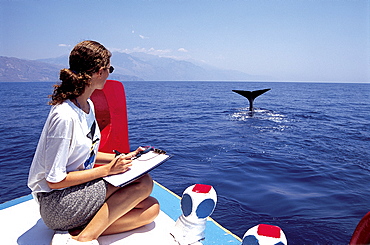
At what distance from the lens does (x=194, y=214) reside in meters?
2.51

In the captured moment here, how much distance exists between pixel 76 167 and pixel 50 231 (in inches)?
32.0

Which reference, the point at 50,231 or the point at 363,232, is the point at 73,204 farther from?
the point at 363,232

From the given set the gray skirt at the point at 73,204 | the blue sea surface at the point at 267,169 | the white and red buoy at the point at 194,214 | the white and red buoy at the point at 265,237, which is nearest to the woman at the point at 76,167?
the gray skirt at the point at 73,204

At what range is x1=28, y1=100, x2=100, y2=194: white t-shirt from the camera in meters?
1.96

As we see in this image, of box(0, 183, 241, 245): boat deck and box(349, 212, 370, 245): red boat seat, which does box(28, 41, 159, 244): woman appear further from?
box(349, 212, 370, 245): red boat seat

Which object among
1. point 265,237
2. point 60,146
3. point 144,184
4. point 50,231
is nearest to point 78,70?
point 60,146

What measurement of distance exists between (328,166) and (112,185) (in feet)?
21.0

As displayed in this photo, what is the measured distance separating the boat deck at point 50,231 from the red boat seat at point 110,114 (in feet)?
2.94

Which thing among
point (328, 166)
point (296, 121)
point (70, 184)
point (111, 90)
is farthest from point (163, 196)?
point (296, 121)

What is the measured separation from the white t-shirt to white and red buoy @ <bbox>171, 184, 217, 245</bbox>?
3.12ft

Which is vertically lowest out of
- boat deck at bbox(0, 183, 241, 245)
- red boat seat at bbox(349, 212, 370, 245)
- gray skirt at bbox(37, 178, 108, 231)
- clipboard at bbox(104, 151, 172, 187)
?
boat deck at bbox(0, 183, 241, 245)

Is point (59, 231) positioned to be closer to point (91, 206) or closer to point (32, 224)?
point (91, 206)

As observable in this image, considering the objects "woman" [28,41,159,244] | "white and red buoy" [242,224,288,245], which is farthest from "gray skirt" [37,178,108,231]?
"white and red buoy" [242,224,288,245]

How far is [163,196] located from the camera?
356 centimetres
